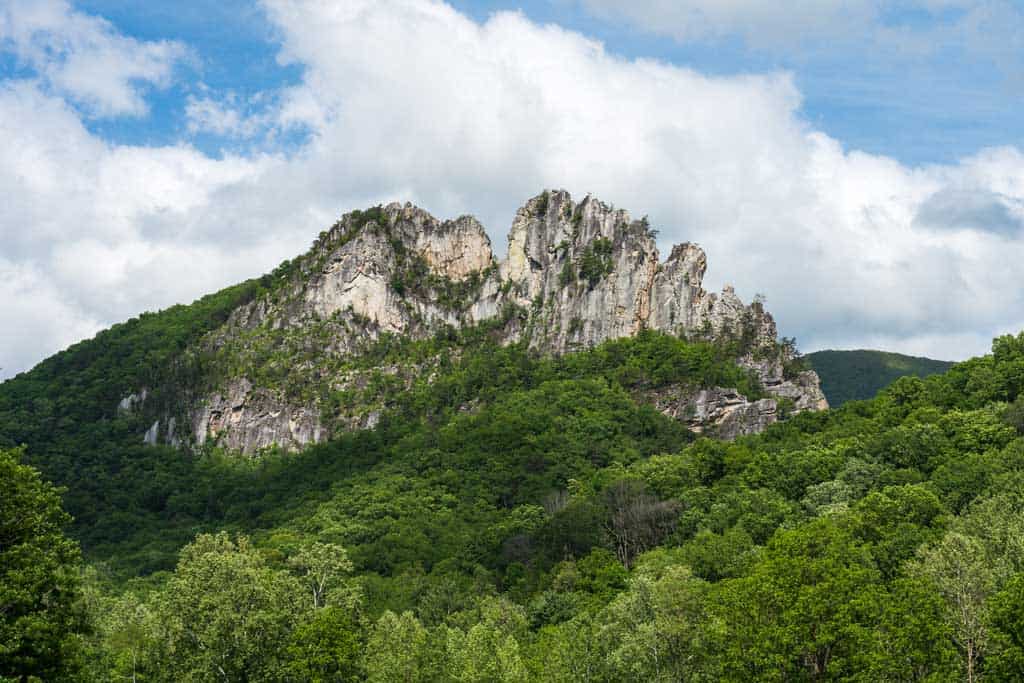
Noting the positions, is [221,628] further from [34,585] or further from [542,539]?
[542,539]

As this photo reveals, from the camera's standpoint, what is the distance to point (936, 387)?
111812mm

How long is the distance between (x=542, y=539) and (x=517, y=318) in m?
88.6

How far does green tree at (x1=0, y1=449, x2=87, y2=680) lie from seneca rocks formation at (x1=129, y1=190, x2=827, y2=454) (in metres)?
116

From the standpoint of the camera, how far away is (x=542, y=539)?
98.6m

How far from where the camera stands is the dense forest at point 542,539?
142ft

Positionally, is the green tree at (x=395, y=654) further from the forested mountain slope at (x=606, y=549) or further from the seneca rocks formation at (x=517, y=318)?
the seneca rocks formation at (x=517, y=318)

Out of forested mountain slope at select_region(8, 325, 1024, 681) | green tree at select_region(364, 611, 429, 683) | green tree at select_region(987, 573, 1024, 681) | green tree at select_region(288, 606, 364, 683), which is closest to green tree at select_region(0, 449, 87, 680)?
forested mountain slope at select_region(8, 325, 1024, 681)

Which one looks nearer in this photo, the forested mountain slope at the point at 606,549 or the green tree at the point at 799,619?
the green tree at the point at 799,619

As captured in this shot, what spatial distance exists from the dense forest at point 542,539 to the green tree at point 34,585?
0.34 ft

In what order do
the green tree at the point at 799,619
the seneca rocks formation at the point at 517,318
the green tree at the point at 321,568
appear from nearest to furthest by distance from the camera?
the green tree at the point at 799,619 < the green tree at the point at 321,568 < the seneca rocks formation at the point at 517,318

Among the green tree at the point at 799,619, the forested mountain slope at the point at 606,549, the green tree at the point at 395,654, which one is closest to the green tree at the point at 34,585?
the forested mountain slope at the point at 606,549

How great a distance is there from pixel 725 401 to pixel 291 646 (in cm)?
10369

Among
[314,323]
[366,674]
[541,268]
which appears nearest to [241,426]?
[314,323]

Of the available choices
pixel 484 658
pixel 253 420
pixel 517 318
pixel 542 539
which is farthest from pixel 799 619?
pixel 253 420
